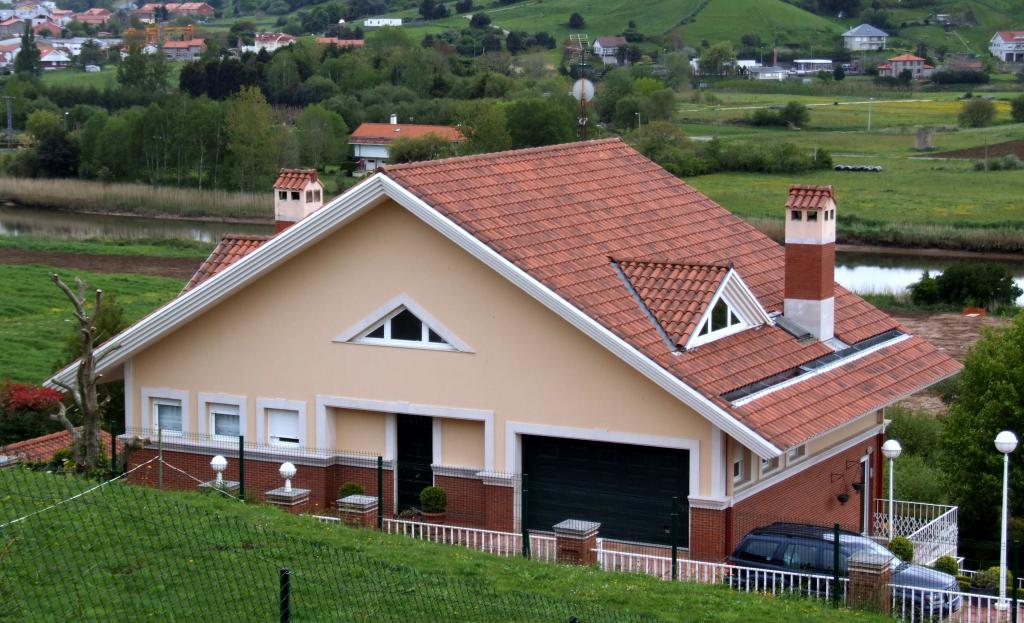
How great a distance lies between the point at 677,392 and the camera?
2052cm

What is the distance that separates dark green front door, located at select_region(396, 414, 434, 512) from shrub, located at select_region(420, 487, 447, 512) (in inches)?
25.5

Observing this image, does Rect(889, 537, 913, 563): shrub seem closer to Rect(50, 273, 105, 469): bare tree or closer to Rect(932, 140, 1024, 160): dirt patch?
Rect(50, 273, 105, 469): bare tree

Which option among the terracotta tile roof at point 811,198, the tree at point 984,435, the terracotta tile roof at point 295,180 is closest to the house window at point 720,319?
the terracotta tile roof at point 811,198

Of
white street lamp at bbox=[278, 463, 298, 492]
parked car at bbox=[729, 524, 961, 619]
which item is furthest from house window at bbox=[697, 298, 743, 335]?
white street lamp at bbox=[278, 463, 298, 492]

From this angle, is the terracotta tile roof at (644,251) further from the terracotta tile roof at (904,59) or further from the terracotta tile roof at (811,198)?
the terracotta tile roof at (904,59)

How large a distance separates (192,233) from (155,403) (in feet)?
197

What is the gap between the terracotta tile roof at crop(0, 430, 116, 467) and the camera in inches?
971

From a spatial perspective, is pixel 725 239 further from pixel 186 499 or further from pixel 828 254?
pixel 186 499

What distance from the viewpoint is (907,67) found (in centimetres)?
17700

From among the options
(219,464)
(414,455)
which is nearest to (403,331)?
(414,455)

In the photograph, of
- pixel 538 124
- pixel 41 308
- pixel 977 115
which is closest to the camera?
pixel 41 308

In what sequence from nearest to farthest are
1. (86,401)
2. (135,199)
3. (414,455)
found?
1. (86,401)
2. (414,455)
3. (135,199)

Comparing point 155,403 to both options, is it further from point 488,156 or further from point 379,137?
point 379,137

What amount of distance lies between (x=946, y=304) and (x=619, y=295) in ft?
130
